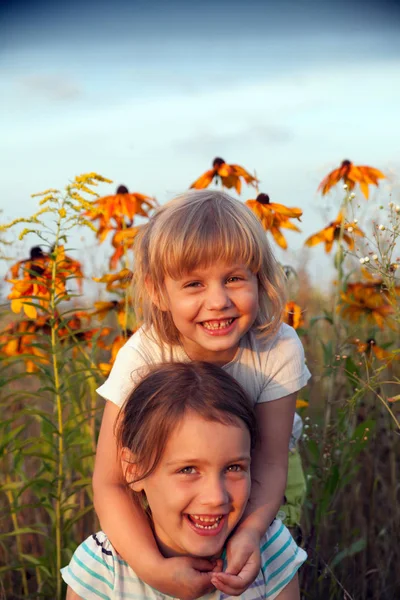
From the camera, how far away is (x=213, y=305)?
200 centimetres

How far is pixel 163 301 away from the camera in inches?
85.0

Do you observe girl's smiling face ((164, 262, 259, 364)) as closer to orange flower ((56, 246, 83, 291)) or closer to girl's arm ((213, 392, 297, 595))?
girl's arm ((213, 392, 297, 595))

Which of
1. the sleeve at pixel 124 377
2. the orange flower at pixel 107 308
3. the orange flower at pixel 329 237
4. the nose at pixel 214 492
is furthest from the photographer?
the orange flower at pixel 329 237

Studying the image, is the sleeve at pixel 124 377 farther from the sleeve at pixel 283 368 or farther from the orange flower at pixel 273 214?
the orange flower at pixel 273 214

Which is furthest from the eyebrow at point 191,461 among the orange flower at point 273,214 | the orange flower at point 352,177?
the orange flower at point 352,177

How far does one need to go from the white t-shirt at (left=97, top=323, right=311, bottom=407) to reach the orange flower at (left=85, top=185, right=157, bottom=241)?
778mm

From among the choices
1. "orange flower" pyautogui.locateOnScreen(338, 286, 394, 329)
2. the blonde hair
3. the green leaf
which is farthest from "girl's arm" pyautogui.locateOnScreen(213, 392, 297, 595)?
"orange flower" pyautogui.locateOnScreen(338, 286, 394, 329)

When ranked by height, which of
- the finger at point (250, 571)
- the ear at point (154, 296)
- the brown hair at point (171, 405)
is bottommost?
the finger at point (250, 571)

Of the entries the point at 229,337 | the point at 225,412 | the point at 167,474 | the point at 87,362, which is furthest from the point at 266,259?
the point at 87,362

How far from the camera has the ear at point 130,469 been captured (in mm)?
2014

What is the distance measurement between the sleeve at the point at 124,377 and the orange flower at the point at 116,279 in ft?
1.87

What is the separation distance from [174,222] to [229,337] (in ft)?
1.06

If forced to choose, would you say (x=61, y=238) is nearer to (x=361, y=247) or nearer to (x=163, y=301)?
(x=163, y=301)

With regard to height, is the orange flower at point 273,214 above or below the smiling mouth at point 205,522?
above
